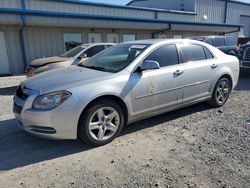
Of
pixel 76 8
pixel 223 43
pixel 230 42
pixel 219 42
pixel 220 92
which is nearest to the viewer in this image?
pixel 220 92

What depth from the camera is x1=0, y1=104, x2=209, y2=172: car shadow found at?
3.24 m

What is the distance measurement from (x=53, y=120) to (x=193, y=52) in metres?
3.17

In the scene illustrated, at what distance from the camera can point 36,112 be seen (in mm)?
3211

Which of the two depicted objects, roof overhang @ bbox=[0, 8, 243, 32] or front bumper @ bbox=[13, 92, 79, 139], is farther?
roof overhang @ bbox=[0, 8, 243, 32]

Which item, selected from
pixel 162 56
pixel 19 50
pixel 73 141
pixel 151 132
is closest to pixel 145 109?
pixel 151 132

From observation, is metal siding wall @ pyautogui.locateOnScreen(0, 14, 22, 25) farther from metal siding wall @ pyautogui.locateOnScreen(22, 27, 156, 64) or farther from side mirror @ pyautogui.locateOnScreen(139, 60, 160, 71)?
side mirror @ pyautogui.locateOnScreen(139, 60, 160, 71)

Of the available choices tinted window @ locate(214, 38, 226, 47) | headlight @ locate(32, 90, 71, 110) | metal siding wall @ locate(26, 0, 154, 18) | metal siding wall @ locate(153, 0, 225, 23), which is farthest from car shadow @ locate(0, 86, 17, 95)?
metal siding wall @ locate(153, 0, 225, 23)

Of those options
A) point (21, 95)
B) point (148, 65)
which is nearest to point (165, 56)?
point (148, 65)

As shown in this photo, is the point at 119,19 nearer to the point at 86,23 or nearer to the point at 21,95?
the point at 86,23

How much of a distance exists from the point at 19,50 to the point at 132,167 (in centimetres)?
1159

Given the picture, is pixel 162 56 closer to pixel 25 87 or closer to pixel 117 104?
pixel 117 104

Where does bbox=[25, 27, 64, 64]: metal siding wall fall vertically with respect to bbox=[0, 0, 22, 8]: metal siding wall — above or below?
below

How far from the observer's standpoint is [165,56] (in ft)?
14.1

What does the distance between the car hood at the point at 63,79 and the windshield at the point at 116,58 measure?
297mm
